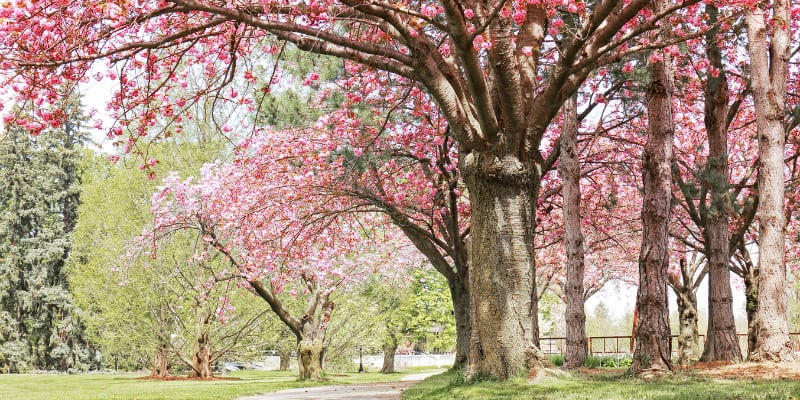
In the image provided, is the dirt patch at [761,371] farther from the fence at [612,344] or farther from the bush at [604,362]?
the fence at [612,344]

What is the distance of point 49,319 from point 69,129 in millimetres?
11103

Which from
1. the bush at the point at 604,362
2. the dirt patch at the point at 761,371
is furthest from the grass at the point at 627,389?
the bush at the point at 604,362

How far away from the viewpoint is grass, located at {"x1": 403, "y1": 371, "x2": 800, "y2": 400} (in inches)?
260

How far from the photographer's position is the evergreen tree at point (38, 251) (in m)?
35.0

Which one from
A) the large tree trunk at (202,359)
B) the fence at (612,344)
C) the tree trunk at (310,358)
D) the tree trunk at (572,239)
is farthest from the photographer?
the fence at (612,344)

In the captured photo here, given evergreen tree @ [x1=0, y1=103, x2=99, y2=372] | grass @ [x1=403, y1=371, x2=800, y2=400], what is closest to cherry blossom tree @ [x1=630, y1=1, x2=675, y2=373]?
grass @ [x1=403, y1=371, x2=800, y2=400]

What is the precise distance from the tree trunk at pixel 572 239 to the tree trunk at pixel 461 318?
3423 millimetres

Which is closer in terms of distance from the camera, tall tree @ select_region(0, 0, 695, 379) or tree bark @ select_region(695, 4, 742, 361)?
tall tree @ select_region(0, 0, 695, 379)

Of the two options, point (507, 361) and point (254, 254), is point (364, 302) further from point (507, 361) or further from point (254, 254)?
point (507, 361)

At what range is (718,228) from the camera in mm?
14383

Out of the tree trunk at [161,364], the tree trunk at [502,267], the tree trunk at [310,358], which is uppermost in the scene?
the tree trunk at [502,267]

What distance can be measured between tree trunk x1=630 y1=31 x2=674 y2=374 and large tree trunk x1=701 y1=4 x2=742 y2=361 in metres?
4.55

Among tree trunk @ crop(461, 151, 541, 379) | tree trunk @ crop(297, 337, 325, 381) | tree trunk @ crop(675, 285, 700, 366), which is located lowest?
tree trunk @ crop(297, 337, 325, 381)

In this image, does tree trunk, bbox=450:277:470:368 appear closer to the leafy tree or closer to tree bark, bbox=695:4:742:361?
tree bark, bbox=695:4:742:361
